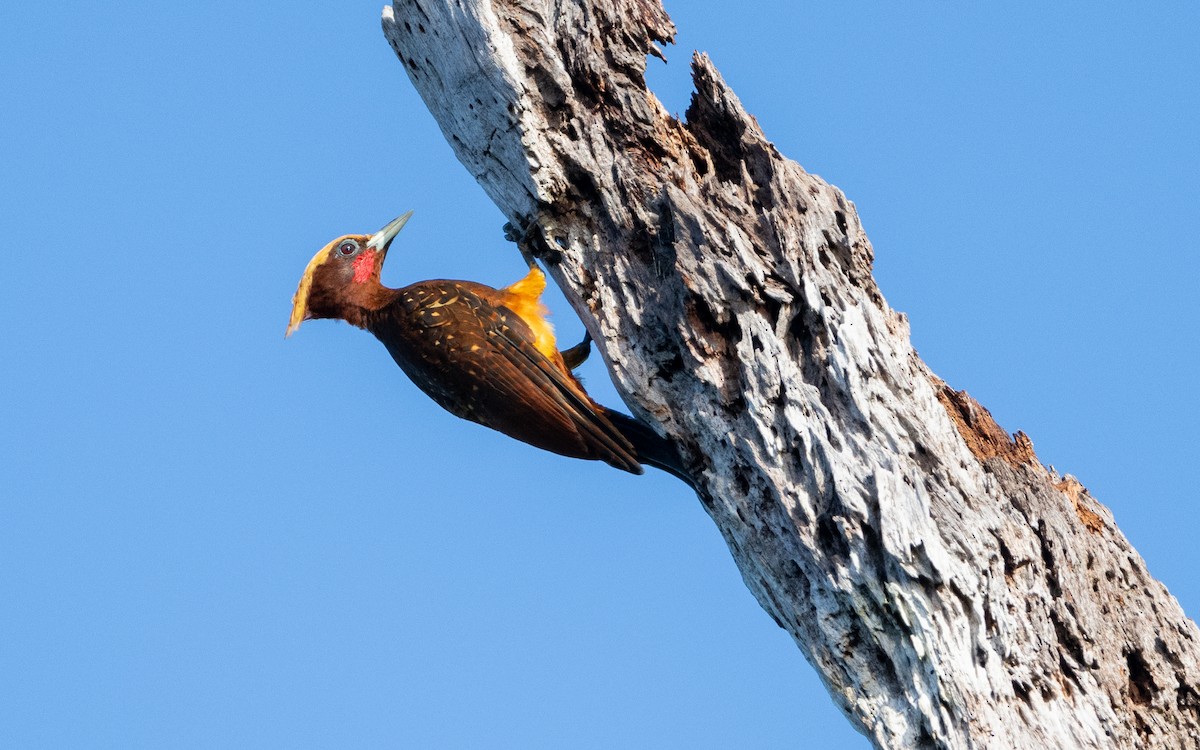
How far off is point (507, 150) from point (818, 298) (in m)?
1.57

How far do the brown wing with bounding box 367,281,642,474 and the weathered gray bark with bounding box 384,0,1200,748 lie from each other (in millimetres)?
646

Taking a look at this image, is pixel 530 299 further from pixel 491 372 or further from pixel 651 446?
pixel 651 446

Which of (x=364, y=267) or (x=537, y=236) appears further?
(x=364, y=267)

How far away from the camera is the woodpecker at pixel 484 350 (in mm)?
5527

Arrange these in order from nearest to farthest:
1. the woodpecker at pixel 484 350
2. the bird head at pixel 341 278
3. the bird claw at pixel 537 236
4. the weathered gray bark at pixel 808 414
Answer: the weathered gray bark at pixel 808 414, the bird claw at pixel 537 236, the woodpecker at pixel 484 350, the bird head at pixel 341 278

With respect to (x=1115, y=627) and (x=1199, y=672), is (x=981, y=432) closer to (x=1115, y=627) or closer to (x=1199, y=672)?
(x=1115, y=627)

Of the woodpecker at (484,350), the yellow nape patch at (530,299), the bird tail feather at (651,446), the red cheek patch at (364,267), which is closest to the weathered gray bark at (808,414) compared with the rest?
the bird tail feather at (651,446)

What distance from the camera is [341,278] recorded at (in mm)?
6695

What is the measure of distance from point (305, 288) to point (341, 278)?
0.23 m

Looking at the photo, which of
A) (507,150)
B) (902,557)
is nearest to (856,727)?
(902,557)


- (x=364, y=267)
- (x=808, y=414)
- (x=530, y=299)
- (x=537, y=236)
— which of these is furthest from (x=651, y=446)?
(x=364, y=267)

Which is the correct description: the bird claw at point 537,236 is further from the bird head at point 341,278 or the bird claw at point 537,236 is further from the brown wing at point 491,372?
the bird head at point 341,278

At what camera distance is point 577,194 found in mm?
5164

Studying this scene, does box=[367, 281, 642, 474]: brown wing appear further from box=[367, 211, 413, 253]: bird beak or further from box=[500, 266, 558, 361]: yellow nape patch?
box=[367, 211, 413, 253]: bird beak
